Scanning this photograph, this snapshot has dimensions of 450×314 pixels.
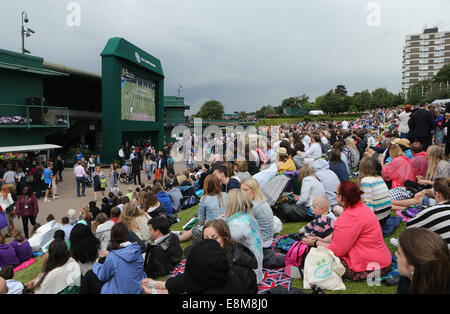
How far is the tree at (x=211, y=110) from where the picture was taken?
10000cm

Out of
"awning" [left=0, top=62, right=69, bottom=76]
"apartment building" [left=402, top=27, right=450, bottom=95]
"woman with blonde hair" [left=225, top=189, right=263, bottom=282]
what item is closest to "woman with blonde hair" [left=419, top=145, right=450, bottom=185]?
"woman with blonde hair" [left=225, top=189, right=263, bottom=282]

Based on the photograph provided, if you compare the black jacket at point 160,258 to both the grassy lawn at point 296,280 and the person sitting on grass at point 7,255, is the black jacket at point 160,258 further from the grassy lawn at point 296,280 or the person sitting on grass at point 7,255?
the person sitting on grass at point 7,255

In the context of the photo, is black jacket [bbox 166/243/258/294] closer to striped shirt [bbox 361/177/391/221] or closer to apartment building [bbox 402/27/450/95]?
striped shirt [bbox 361/177/391/221]

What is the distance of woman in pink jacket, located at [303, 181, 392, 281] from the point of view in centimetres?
363

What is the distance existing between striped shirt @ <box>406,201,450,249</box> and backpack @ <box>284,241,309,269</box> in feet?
4.42

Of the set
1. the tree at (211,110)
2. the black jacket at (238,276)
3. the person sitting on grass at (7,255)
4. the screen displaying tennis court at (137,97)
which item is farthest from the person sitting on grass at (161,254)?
the tree at (211,110)

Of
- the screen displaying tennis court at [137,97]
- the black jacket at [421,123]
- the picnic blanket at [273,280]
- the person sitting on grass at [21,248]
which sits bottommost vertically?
the person sitting on grass at [21,248]

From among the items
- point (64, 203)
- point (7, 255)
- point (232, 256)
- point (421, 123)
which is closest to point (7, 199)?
point (7, 255)

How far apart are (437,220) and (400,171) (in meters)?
3.85

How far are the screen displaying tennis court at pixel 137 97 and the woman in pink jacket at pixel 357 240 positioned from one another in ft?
77.1
